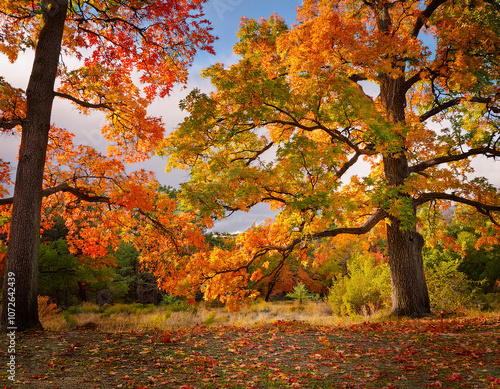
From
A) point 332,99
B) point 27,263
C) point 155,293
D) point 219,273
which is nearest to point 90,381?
point 27,263

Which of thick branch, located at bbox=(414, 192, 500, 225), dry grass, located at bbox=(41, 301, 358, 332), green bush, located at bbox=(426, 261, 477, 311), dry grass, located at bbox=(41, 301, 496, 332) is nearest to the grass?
thick branch, located at bbox=(414, 192, 500, 225)

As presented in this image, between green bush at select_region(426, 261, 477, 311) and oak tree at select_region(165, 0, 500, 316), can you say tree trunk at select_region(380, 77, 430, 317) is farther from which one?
green bush at select_region(426, 261, 477, 311)

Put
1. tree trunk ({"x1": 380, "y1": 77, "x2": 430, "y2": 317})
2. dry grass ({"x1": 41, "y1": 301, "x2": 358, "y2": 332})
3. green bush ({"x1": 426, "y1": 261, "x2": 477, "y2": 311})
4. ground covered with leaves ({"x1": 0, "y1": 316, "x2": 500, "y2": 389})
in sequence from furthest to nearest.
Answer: green bush ({"x1": 426, "y1": 261, "x2": 477, "y2": 311}) → dry grass ({"x1": 41, "y1": 301, "x2": 358, "y2": 332}) → tree trunk ({"x1": 380, "y1": 77, "x2": 430, "y2": 317}) → ground covered with leaves ({"x1": 0, "y1": 316, "x2": 500, "y2": 389})

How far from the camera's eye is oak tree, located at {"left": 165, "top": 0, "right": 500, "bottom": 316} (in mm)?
8344

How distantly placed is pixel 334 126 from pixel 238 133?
3.16 m

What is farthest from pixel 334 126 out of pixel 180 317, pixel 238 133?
pixel 180 317

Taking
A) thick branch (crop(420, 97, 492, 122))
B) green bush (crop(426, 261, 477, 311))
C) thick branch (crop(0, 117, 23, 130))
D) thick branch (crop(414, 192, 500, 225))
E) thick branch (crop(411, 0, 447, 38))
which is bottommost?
green bush (crop(426, 261, 477, 311))

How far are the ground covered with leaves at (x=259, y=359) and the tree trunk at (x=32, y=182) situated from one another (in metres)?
0.89

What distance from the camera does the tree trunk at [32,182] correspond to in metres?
6.73

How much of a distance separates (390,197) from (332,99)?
333 centimetres

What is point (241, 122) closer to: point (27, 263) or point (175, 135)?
point (175, 135)

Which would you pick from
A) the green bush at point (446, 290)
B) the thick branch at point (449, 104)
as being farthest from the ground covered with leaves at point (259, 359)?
the thick branch at point (449, 104)

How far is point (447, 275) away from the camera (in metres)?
15.1

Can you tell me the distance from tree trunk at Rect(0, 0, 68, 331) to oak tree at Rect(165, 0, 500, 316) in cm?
333
